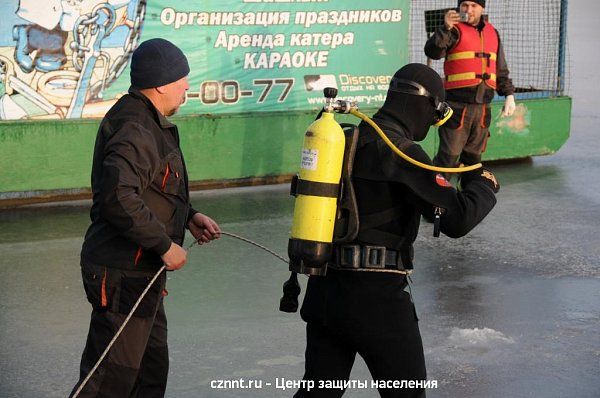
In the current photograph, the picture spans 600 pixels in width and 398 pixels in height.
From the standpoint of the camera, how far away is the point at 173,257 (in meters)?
4.30

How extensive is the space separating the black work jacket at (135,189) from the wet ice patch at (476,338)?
7.98 feet

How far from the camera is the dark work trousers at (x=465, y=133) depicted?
32.4 feet

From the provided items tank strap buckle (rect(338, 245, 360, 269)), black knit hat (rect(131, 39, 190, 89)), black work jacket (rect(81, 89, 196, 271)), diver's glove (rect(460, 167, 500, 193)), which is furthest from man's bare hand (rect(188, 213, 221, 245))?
diver's glove (rect(460, 167, 500, 193))

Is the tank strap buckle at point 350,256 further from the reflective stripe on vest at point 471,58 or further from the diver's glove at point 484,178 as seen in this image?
the reflective stripe on vest at point 471,58

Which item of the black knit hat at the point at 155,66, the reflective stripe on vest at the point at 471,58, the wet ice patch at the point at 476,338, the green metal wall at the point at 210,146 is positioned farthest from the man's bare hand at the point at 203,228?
the reflective stripe on vest at the point at 471,58

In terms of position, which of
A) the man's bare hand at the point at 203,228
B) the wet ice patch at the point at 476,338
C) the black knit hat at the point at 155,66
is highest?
the black knit hat at the point at 155,66

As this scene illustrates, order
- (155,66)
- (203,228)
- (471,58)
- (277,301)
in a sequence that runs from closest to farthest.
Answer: (155,66) → (203,228) → (277,301) → (471,58)

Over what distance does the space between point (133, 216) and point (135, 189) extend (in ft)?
0.45

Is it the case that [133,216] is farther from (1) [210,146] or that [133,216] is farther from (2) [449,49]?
(1) [210,146]

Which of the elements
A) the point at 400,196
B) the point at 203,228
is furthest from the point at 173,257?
the point at 400,196

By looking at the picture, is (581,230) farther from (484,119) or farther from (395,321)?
(395,321)

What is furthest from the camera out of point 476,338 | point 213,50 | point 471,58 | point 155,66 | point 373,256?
point 213,50

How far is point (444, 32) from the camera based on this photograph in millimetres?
9820

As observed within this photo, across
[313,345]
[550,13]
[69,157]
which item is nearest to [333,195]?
[313,345]
